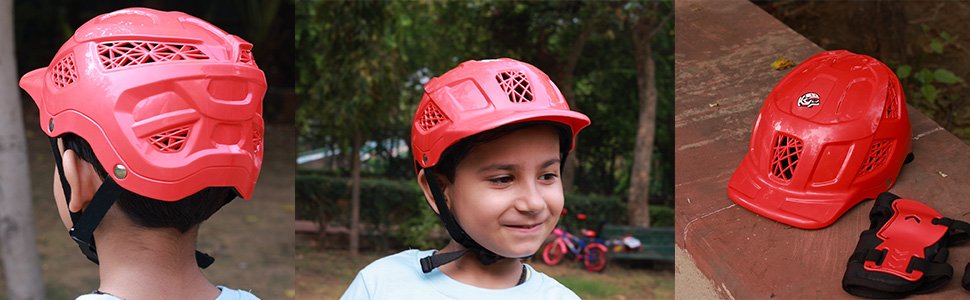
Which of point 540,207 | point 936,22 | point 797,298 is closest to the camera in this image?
point 540,207

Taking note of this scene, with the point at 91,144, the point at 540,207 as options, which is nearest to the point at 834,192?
the point at 540,207

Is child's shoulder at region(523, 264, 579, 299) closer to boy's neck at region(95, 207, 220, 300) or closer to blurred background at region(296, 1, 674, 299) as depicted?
boy's neck at region(95, 207, 220, 300)

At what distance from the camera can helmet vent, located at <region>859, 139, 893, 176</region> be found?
4.13 m

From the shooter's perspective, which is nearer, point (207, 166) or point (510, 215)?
point (207, 166)

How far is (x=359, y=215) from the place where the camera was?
328 inches

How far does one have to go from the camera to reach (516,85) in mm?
2506

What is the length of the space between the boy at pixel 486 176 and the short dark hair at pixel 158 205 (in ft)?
1.76

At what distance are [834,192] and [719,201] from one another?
20.5 inches

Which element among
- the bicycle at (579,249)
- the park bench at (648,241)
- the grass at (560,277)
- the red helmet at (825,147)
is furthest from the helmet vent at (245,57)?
the park bench at (648,241)

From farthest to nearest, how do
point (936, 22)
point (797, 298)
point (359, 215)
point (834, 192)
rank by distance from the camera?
point (359, 215) < point (936, 22) < point (834, 192) < point (797, 298)

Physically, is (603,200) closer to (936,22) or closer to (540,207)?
(936,22)

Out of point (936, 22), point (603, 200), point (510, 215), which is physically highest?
point (510, 215)

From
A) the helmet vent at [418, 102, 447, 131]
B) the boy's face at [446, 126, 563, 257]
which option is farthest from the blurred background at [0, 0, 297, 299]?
the boy's face at [446, 126, 563, 257]

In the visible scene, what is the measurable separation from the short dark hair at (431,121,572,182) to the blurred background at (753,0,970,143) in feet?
15.3
